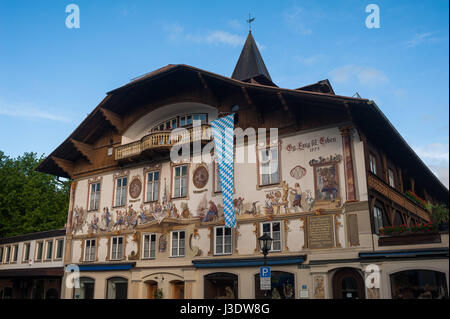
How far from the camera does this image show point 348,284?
20281 mm

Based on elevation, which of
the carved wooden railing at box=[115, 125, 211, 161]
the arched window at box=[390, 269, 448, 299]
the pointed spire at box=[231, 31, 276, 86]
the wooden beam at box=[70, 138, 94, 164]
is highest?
the pointed spire at box=[231, 31, 276, 86]

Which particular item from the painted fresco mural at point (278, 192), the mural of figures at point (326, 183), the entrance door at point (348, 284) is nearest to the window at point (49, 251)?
the painted fresco mural at point (278, 192)

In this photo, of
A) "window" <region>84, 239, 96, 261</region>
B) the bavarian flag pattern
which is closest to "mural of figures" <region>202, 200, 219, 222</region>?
the bavarian flag pattern

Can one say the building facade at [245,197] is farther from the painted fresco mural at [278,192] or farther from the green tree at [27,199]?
the green tree at [27,199]

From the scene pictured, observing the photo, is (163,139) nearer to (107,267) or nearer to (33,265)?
(107,267)

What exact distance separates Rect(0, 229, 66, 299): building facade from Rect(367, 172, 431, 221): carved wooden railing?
21239 millimetres

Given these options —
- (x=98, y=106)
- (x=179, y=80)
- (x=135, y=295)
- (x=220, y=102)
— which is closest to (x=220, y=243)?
(x=135, y=295)

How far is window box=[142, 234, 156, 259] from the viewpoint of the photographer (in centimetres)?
2667

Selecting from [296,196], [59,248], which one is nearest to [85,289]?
[59,248]

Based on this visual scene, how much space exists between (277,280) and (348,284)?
343 cm

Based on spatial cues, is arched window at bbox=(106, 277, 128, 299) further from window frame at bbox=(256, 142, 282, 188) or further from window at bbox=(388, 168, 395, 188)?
window at bbox=(388, 168, 395, 188)

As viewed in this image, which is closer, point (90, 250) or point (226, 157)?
point (226, 157)

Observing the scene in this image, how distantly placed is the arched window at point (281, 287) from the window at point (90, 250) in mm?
12723

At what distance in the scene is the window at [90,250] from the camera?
2958cm
